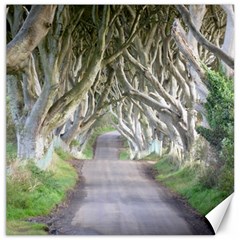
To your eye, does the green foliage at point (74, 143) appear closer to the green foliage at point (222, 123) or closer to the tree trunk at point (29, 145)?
the tree trunk at point (29, 145)

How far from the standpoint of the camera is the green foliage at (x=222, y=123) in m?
8.61

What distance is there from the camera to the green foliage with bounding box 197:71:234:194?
861cm

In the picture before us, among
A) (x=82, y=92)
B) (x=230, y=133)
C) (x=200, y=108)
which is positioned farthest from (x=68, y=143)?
(x=230, y=133)

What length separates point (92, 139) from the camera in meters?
11.7

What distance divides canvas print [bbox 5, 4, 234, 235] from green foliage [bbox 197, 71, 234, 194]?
2 cm

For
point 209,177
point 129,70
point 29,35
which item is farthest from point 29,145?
point 129,70

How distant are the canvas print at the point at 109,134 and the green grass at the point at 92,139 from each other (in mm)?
36

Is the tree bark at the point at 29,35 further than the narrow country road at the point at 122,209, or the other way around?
the narrow country road at the point at 122,209

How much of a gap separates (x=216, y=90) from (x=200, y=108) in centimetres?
61

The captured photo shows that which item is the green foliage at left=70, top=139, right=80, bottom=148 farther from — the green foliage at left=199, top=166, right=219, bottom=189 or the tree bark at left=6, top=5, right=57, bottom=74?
the tree bark at left=6, top=5, right=57, bottom=74

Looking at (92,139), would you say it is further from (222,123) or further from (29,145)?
(222,123)

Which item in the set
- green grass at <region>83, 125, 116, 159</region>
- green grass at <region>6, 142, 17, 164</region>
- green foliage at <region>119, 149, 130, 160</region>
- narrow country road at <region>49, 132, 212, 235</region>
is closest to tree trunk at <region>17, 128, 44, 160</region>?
green grass at <region>6, 142, 17, 164</region>

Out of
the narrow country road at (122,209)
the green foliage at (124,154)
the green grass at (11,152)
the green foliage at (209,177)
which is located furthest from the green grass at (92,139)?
the green foliage at (209,177)

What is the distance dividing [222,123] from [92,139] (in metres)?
3.47
